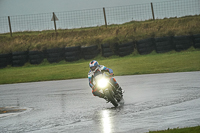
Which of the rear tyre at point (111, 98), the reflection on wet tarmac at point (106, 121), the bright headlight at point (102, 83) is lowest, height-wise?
the reflection on wet tarmac at point (106, 121)

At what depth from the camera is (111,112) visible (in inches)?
354

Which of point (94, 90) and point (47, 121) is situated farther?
point (94, 90)

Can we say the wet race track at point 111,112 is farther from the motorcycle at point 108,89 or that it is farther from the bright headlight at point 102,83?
the bright headlight at point 102,83

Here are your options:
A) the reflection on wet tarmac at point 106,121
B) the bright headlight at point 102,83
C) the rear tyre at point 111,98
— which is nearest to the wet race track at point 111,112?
the reflection on wet tarmac at point 106,121

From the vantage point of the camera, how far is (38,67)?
28.8m

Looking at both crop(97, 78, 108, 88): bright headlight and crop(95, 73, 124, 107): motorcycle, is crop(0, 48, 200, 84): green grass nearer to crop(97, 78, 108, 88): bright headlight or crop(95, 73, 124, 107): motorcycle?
crop(95, 73, 124, 107): motorcycle

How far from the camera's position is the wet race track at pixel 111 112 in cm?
708

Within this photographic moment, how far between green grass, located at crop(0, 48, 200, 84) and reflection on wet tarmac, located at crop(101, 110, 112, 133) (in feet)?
32.9

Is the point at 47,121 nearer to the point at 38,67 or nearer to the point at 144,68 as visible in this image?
the point at 144,68

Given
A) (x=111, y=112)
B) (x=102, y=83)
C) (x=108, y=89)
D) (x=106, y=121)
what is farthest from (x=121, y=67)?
(x=106, y=121)

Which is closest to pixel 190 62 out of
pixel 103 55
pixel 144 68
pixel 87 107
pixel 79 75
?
pixel 144 68

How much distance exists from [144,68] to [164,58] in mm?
3075

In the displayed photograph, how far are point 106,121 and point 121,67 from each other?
15.6 metres

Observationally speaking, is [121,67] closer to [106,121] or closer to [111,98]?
[111,98]
